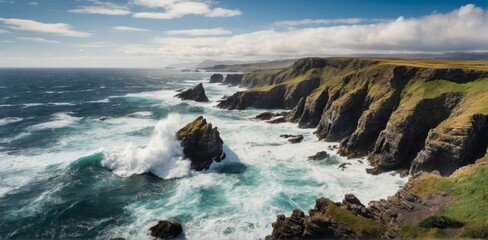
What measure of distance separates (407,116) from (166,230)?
3865 centimetres

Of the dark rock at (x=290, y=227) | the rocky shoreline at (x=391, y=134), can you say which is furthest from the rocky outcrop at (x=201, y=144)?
the dark rock at (x=290, y=227)

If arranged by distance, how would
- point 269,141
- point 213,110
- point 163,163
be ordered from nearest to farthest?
point 163,163, point 269,141, point 213,110

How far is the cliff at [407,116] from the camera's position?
1706 inches

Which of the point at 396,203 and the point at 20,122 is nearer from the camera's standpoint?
the point at 396,203

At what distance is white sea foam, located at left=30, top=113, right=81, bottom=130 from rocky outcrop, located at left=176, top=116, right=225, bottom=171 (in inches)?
1694

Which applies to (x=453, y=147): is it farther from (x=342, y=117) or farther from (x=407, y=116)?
(x=342, y=117)

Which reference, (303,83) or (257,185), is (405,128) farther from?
(303,83)

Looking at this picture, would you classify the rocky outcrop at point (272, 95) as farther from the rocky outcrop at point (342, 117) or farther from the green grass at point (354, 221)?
the green grass at point (354, 221)

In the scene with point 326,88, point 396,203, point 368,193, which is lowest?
point 368,193

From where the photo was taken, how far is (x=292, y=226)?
97.2ft

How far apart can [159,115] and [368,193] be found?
67.3 m

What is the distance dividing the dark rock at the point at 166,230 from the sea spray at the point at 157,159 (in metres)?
14.9

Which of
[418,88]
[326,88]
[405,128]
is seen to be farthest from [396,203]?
[326,88]

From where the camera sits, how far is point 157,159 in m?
51.1
